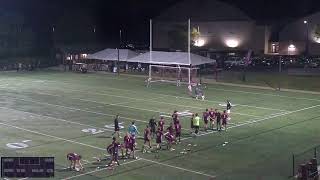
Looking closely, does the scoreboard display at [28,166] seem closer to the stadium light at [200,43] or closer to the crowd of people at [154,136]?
the crowd of people at [154,136]

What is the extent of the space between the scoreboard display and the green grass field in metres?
5.39

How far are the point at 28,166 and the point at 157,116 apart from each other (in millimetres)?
21777

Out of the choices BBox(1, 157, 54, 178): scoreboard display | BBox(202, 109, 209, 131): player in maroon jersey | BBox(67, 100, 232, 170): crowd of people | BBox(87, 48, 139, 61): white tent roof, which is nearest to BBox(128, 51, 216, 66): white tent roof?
BBox(87, 48, 139, 61): white tent roof

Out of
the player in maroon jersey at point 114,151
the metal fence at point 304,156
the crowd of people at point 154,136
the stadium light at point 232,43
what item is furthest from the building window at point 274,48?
the player in maroon jersey at point 114,151

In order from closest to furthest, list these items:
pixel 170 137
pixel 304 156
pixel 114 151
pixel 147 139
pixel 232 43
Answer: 1. pixel 114 151
2. pixel 304 156
3. pixel 147 139
4. pixel 170 137
5. pixel 232 43

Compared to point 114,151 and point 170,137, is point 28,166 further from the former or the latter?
point 170,137

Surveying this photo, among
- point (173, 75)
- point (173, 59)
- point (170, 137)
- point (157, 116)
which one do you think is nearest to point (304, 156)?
point (170, 137)

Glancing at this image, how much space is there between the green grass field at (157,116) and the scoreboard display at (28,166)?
539cm

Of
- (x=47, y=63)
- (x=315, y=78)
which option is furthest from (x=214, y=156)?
(x=47, y=63)

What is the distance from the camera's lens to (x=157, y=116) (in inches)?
1569

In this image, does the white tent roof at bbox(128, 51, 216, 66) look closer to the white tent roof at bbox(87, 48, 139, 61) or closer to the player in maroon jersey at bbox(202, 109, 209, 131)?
the white tent roof at bbox(87, 48, 139, 61)

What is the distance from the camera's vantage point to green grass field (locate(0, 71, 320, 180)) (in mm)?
25453

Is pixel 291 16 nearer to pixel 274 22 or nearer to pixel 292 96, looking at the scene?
pixel 274 22

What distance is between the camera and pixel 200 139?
32031 millimetres
